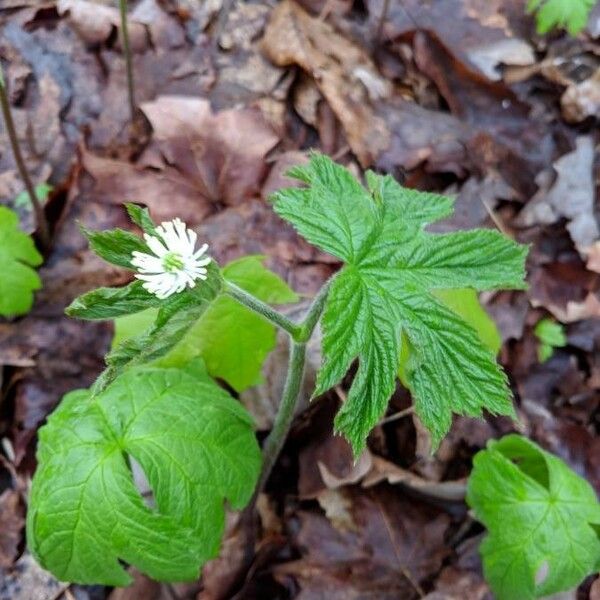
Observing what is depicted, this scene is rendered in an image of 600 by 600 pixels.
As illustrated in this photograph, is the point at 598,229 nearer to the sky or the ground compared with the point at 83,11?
nearer to the ground

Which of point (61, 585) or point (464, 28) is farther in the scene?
point (464, 28)

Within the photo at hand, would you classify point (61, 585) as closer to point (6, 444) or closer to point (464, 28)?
point (6, 444)

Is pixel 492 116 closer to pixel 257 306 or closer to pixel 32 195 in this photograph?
pixel 32 195

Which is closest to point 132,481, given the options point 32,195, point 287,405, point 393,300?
point 287,405

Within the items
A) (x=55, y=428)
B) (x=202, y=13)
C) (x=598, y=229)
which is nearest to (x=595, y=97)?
(x=598, y=229)

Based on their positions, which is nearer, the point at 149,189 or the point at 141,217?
the point at 141,217

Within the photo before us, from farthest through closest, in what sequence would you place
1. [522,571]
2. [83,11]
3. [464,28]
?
[464,28], [83,11], [522,571]

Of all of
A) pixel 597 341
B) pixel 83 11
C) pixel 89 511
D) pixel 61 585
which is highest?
pixel 83 11
